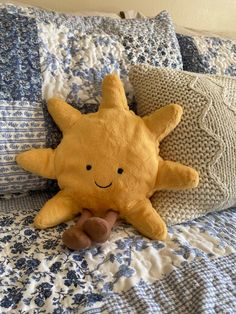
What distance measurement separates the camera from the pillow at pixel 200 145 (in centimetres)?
91

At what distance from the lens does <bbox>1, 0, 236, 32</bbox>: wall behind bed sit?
1.44 meters

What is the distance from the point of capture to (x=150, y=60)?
3.57 ft

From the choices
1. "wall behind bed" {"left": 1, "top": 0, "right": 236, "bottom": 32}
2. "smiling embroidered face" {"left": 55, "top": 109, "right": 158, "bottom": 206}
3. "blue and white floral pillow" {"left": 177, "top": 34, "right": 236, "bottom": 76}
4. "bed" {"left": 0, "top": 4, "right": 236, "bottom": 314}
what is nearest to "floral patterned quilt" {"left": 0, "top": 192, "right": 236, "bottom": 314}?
"bed" {"left": 0, "top": 4, "right": 236, "bottom": 314}

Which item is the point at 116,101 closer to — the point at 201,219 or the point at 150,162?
the point at 150,162

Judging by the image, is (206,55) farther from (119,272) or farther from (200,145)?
(119,272)

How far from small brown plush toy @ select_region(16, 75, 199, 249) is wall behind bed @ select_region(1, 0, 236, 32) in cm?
67

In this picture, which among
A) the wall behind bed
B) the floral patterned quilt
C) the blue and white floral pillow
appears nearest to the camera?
the floral patterned quilt

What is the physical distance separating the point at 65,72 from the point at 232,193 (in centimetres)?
A: 52

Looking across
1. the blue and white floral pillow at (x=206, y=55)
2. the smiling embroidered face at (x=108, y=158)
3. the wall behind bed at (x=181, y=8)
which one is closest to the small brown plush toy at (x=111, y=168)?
the smiling embroidered face at (x=108, y=158)

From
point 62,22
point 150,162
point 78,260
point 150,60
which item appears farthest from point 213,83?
point 78,260

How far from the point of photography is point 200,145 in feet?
2.98

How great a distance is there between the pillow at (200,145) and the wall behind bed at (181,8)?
654 mm

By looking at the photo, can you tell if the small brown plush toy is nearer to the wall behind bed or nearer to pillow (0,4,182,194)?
pillow (0,4,182,194)

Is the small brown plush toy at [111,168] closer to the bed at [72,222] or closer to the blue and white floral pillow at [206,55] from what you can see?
the bed at [72,222]
